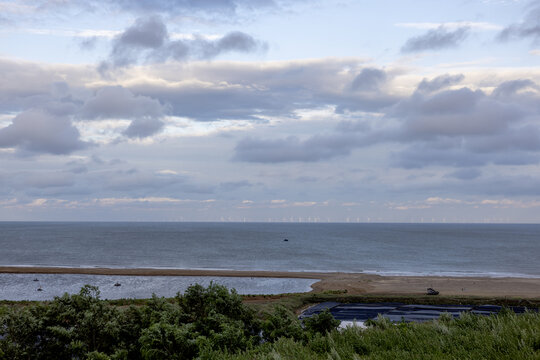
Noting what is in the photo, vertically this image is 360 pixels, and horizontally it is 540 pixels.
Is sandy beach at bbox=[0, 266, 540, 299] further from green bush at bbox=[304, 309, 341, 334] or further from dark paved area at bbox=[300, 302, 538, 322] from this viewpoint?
green bush at bbox=[304, 309, 341, 334]

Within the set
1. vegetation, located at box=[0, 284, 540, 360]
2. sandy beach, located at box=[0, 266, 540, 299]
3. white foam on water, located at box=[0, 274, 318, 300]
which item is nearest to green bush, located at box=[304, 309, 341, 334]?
vegetation, located at box=[0, 284, 540, 360]

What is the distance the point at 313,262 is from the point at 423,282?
35090 mm

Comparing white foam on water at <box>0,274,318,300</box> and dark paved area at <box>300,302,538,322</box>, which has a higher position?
dark paved area at <box>300,302,538,322</box>

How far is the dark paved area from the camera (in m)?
35.5

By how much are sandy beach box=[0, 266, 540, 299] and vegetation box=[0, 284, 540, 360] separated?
35328mm

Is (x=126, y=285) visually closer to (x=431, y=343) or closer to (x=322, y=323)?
(x=322, y=323)

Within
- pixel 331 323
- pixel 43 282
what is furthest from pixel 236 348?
pixel 43 282

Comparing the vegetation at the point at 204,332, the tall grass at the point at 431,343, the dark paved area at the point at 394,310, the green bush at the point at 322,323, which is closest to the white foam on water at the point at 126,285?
the dark paved area at the point at 394,310

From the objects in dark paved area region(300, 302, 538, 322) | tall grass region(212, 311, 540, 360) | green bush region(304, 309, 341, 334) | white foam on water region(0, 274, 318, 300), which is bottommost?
white foam on water region(0, 274, 318, 300)

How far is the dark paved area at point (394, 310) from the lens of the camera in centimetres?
3547

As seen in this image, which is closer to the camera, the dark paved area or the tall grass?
the tall grass

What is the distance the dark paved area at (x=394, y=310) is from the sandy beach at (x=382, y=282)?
287 inches

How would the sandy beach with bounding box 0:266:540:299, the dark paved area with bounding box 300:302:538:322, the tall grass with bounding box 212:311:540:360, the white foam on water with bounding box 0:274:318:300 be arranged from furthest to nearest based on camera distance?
the white foam on water with bounding box 0:274:318:300 → the sandy beach with bounding box 0:266:540:299 → the dark paved area with bounding box 300:302:538:322 → the tall grass with bounding box 212:311:540:360

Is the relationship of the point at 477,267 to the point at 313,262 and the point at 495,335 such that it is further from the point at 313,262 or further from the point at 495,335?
the point at 495,335
